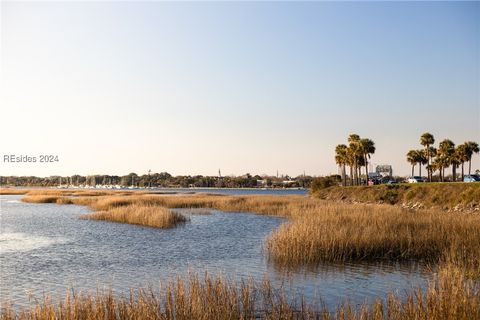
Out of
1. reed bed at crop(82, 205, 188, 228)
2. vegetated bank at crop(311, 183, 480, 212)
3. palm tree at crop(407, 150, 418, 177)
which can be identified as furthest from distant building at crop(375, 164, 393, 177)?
reed bed at crop(82, 205, 188, 228)

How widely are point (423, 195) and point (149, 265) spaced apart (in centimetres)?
3765

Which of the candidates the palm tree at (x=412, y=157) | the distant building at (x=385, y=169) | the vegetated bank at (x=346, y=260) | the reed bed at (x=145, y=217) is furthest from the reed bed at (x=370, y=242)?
the distant building at (x=385, y=169)

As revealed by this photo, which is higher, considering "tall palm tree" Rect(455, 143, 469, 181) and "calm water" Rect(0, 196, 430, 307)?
"tall palm tree" Rect(455, 143, 469, 181)

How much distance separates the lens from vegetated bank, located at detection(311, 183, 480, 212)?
38.0 metres

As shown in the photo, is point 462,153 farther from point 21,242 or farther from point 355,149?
point 21,242

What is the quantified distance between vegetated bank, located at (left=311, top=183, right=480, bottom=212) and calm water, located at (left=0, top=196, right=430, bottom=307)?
19986 mm

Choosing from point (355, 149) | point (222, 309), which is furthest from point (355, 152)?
point (222, 309)

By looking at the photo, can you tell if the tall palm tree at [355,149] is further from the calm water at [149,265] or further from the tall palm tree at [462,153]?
the calm water at [149,265]

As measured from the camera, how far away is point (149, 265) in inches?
672

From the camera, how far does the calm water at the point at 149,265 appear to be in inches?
524

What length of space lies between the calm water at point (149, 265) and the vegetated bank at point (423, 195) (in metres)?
20.0

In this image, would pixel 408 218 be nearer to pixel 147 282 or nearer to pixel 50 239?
pixel 147 282

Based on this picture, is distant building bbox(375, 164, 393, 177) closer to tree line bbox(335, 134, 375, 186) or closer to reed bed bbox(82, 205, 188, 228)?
tree line bbox(335, 134, 375, 186)

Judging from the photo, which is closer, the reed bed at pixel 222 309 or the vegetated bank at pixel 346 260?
the reed bed at pixel 222 309
